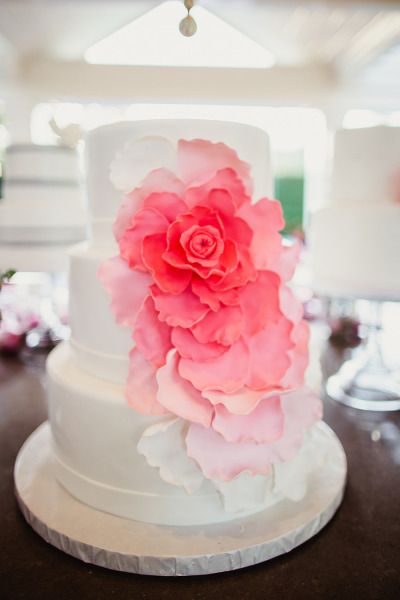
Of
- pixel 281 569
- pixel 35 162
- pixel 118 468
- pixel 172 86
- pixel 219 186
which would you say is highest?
pixel 172 86

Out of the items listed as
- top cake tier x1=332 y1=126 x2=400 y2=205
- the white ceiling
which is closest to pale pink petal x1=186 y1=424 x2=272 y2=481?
top cake tier x1=332 y1=126 x2=400 y2=205

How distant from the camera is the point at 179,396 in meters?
0.50

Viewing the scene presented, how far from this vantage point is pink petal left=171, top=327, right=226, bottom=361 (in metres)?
0.50

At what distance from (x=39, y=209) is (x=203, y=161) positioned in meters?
0.93

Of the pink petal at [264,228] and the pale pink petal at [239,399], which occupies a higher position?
the pink petal at [264,228]

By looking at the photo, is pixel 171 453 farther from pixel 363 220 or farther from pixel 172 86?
pixel 172 86

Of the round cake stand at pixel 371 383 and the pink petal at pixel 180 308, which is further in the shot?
the round cake stand at pixel 371 383

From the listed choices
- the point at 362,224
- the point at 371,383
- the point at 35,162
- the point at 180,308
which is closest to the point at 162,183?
the point at 180,308

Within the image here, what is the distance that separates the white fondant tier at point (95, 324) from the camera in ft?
1.99

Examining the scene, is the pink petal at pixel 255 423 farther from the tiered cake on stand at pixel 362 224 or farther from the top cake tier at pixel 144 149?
the tiered cake on stand at pixel 362 224

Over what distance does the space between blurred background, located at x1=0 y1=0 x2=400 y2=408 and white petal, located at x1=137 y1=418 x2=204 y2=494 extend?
0.90 m

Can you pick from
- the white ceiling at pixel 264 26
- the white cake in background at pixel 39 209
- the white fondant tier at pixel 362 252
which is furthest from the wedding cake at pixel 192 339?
the white ceiling at pixel 264 26

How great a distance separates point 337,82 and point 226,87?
1.07m

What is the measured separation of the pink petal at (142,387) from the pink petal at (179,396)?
0.06 ft
